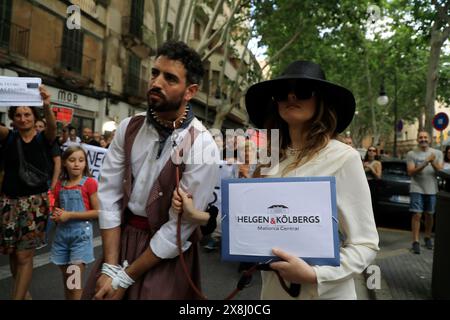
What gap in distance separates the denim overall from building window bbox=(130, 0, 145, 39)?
1962cm

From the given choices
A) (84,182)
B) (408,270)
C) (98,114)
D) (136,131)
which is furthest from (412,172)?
(98,114)

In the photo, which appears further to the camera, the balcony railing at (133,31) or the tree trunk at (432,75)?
the balcony railing at (133,31)

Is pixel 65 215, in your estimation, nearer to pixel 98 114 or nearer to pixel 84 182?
pixel 84 182

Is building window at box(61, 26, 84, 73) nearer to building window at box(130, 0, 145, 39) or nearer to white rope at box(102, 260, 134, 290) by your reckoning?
building window at box(130, 0, 145, 39)

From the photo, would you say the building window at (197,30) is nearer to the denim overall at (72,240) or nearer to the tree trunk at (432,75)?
the tree trunk at (432,75)

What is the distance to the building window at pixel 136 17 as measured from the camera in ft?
70.1

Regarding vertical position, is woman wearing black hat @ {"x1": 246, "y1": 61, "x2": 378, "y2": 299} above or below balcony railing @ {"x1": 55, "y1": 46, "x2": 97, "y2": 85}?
below

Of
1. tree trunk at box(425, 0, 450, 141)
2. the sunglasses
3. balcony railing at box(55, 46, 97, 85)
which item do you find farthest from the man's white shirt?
balcony railing at box(55, 46, 97, 85)

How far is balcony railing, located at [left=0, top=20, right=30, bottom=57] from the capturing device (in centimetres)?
1368

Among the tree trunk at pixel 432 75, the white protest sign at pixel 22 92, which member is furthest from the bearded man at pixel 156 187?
the tree trunk at pixel 432 75

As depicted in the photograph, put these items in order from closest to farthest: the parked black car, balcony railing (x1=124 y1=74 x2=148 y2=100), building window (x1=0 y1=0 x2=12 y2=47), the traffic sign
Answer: the parked black car < the traffic sign < building window (x1=0 y1=0 x2=12 y2=47) < balcony railing (x1=124 y1=74 x2=148 y2=100)

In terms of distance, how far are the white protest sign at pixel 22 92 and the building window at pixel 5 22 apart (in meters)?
12.5

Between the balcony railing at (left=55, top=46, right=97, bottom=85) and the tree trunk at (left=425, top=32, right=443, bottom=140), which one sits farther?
the balcony railing at (left=55, top=46, right=97, bottom=85)

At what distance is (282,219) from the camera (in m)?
1.48
